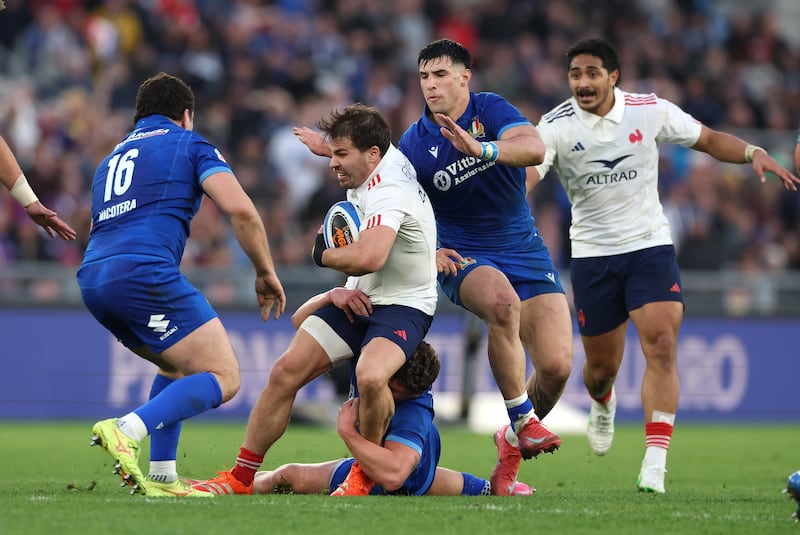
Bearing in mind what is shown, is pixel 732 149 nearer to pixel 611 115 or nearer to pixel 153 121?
pixel 611 115

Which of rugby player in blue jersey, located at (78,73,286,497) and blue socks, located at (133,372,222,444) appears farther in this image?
rugby player in blue jersey, located at (78,73,286,497)

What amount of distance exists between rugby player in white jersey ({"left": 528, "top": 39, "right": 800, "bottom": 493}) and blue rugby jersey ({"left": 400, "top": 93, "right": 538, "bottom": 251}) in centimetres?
36

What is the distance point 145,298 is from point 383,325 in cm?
142

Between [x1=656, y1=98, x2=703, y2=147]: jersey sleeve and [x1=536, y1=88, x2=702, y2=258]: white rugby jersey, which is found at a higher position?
[x1=656, y1=98, x2=703, y2=147]: jersey sleeve

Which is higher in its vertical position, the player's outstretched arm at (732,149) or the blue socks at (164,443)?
the player's outstretched arm at (732,149)

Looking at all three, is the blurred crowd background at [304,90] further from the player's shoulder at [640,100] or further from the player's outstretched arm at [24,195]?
the player's shoulder at [640,100]

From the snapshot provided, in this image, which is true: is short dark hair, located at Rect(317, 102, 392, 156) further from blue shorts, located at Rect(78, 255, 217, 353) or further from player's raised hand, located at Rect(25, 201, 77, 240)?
player's raised hand, located at Rect(25, 201, 77, 240)

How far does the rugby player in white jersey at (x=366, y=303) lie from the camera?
760 centimetres

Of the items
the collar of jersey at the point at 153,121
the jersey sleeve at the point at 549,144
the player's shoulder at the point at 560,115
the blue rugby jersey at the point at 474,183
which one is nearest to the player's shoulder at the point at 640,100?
the player's shoulder at the point at 560,115

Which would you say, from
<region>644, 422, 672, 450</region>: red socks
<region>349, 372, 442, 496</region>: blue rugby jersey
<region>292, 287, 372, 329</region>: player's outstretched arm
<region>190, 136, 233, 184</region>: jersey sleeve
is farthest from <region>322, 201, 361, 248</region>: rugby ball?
<region>644, 422, 672, 450</region>: red socks

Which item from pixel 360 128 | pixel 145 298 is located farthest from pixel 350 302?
pixel 145 298

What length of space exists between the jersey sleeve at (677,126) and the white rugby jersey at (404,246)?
7.35 feet

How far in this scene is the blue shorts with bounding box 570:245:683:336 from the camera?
9.04 metres

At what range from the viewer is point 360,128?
7840 millimetres
